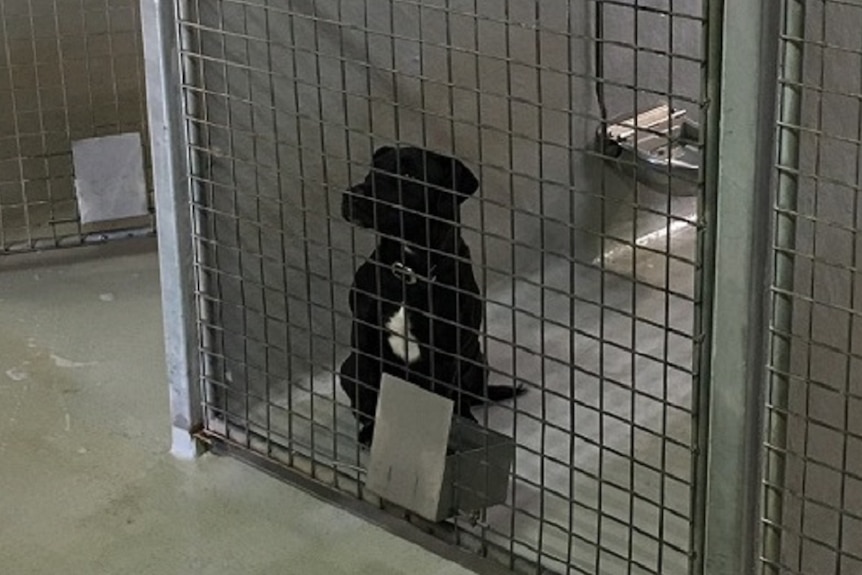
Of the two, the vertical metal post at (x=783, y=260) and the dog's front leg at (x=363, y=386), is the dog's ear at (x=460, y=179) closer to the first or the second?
the dog's front leg at (x=363, y=386)

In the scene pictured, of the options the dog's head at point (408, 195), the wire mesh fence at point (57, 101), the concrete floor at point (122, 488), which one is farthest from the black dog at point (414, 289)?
the wire mesh fence at point (57, 101)

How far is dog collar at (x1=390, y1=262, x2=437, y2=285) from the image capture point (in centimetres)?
241

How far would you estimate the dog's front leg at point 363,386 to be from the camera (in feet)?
8.46

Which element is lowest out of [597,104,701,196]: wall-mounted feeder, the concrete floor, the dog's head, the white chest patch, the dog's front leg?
the concrete floor

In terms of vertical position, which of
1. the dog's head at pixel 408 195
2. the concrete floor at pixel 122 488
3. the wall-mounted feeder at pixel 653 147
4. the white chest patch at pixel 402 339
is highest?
the dog's head at pixel 408 195

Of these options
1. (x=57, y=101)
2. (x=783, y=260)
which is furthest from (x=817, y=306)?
(x=57, y=101)

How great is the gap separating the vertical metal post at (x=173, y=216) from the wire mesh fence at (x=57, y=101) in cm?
111

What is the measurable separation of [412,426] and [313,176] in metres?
0.65

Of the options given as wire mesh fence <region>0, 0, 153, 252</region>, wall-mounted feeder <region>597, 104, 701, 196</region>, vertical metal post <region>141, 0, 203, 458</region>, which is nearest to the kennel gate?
vertical metal post <region>141, 0, 203, 458</region>

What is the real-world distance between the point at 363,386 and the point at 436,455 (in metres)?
0.29

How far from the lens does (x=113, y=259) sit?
3.65 m

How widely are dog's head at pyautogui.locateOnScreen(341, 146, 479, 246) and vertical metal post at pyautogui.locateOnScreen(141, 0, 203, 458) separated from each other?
0.31 m

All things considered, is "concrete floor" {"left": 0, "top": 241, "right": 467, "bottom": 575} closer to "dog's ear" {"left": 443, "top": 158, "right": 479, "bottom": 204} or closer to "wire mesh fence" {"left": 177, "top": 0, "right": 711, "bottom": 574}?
"wire mesh fence" {"left": 177, "top": 0, "right": 711, "bottom": 574}

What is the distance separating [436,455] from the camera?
232 cm
